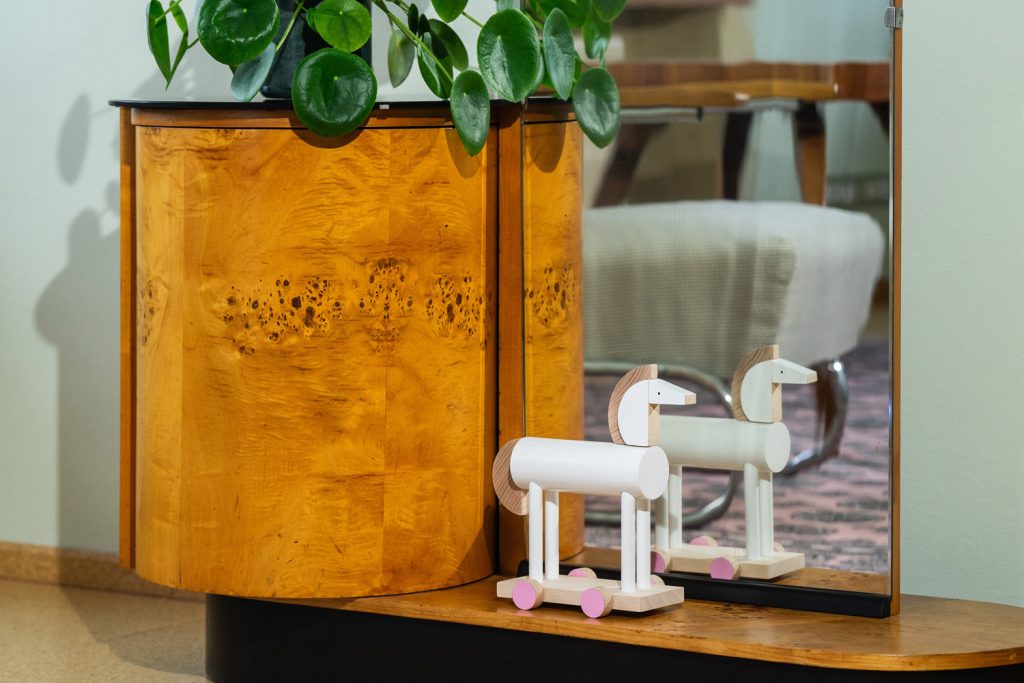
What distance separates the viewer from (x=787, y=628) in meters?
1.44

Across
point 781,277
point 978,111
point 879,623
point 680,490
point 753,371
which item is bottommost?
point 879,623

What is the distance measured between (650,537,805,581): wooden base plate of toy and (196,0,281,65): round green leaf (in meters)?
0.70

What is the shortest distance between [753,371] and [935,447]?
26 cm

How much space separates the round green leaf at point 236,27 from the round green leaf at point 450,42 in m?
0.21

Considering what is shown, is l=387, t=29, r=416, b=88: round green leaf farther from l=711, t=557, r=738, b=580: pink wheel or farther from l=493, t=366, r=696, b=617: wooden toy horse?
l=711, t=557, r=738, b=580: pink wheel

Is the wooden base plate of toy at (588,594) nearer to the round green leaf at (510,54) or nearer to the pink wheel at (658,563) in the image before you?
the pink wheel at (658,563)

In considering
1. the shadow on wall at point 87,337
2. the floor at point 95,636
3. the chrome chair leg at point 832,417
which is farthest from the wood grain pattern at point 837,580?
the shadow on wall at point 87,337

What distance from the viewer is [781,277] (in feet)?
5.22

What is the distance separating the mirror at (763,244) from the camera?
1502mm

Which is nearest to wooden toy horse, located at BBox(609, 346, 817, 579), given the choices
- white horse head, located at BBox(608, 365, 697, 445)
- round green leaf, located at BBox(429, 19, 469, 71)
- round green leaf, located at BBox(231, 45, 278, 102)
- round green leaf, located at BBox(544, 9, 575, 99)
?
white horse head, located at BBox(608, 365, 697, 445)

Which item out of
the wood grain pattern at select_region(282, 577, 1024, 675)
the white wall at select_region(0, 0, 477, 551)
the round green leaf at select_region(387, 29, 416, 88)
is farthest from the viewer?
the white wall at select_region(0, 0, 477, 551)

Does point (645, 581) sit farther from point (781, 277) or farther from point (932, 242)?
point (932, 242)

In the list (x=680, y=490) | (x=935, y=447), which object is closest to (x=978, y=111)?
(x=935, y=447)

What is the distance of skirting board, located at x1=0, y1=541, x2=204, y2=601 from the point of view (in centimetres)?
212
